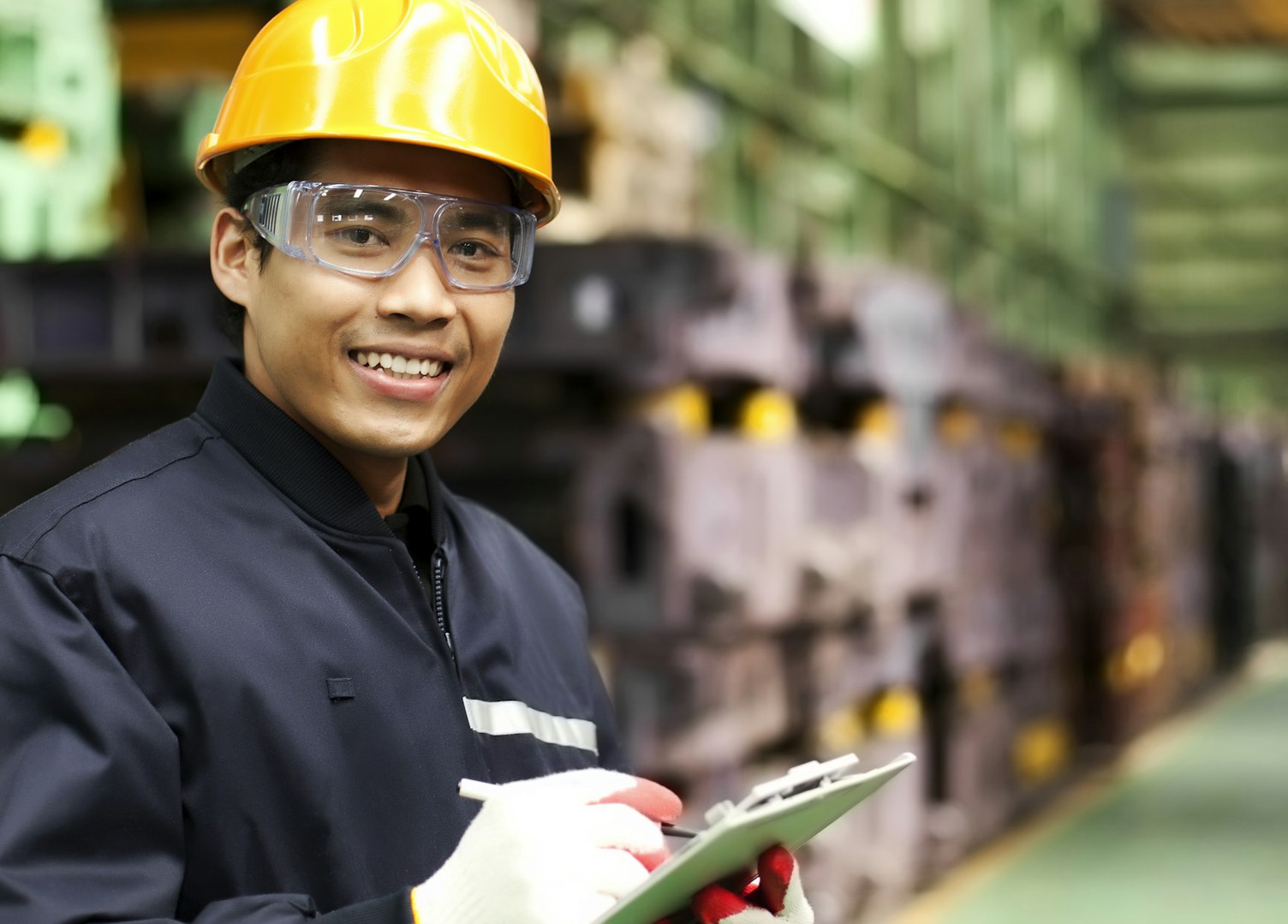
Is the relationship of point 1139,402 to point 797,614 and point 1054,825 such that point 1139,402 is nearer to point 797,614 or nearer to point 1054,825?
point 1054,825

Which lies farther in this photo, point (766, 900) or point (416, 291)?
point (416, 291)

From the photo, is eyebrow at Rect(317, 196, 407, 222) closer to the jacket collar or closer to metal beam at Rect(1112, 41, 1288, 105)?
the jacket collar

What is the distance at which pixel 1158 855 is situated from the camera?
8.01 m

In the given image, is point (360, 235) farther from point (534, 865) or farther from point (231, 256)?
point (534, 865)

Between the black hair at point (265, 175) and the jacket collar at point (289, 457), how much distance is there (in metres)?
0.15

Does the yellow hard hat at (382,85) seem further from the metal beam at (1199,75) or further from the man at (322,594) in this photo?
the metal beam at (1199,75)

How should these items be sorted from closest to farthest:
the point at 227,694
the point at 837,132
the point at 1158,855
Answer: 1. the point at 227,694
2. the point at 1158,855
3. the point at 837,132

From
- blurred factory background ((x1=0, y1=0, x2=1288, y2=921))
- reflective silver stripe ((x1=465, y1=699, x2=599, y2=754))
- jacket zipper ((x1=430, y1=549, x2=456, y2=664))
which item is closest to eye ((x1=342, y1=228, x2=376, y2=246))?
jacket zipper ((x1=430, y1=549, x2=456, y2=664))

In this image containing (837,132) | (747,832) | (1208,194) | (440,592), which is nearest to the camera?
(747,832)

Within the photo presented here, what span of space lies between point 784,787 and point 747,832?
104mm

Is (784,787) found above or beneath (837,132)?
beneath

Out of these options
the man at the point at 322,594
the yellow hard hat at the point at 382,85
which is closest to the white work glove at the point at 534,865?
the man at the point at 322,594

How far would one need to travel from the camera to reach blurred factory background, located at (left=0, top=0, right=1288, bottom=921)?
166 inches

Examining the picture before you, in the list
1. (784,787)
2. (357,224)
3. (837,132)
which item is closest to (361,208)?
(357,224)
